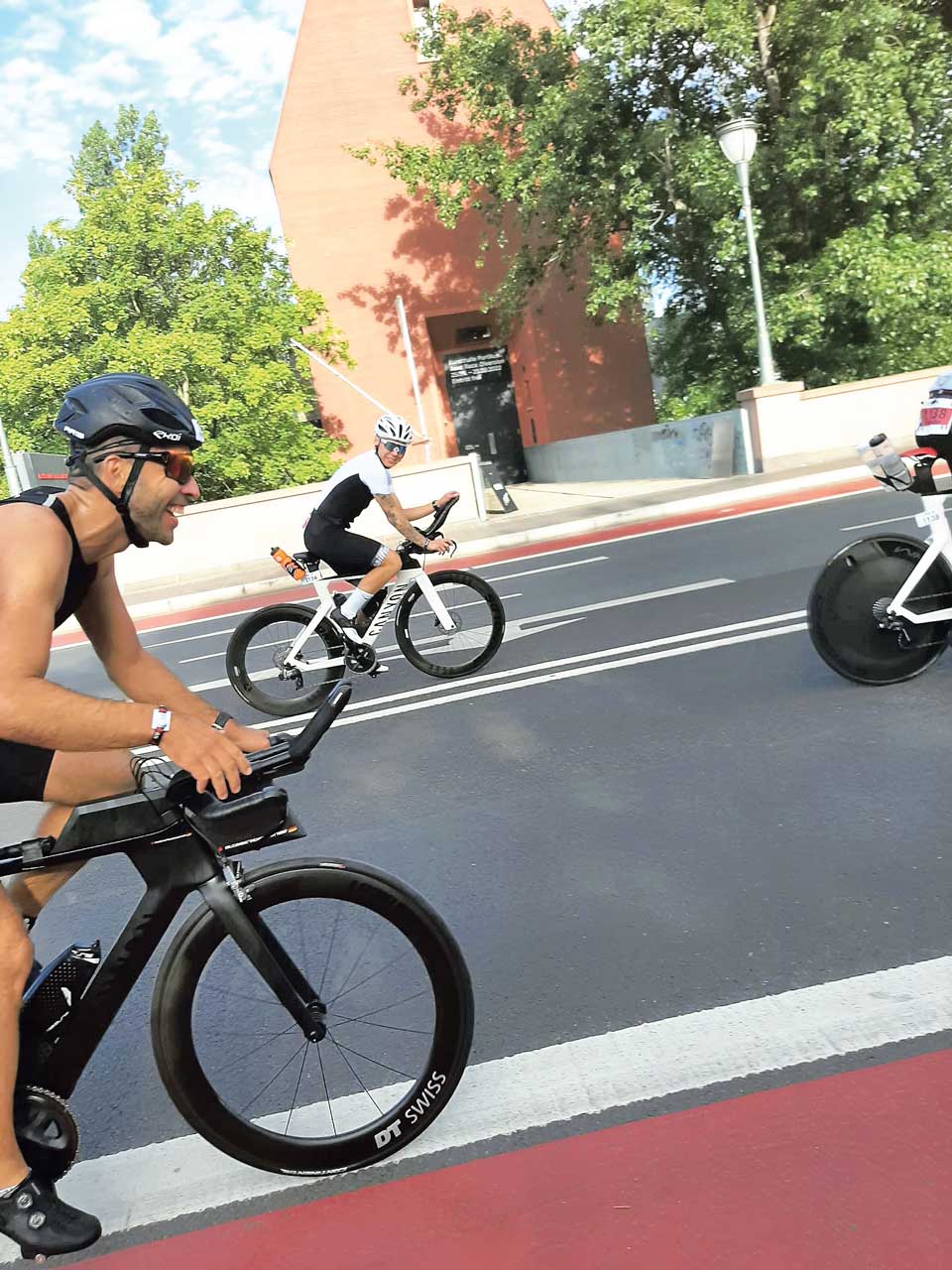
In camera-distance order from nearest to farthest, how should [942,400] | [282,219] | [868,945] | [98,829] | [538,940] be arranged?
1. [98,829]
2. [868,945]
3. [538,940]
4. [942,400]
5. [282,219]

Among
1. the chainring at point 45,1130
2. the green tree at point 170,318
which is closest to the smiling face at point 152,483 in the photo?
the chainring at point 45,1130

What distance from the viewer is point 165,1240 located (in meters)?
2.24

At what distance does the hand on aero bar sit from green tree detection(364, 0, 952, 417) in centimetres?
1856

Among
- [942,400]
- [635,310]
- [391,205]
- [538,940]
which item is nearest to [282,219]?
[391,205]

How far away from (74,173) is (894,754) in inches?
945

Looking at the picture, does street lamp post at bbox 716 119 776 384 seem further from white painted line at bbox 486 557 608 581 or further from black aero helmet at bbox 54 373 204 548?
black aero helmet at bbox 54 373 204 548

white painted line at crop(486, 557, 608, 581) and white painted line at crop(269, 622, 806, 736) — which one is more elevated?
white painted line at crop(269, 622, 806, 736)

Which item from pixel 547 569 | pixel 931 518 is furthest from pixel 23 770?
pixel 547 569

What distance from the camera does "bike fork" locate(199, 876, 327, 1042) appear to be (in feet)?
7.11

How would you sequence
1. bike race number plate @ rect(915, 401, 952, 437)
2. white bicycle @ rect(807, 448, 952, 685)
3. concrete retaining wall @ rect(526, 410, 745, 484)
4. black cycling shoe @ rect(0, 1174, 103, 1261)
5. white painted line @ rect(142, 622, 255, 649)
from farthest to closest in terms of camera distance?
concrete retaining wall @ rect(526, 410, 745, 484) < white painted line @ rect(142, 622, 255, 649) < white bicycle @ rect(807, 448, 952, 685) < bike race number plate @ rect(915, 401, 952, 437) < black cycling shoe @ rect(0, 1174, 103, 1261)

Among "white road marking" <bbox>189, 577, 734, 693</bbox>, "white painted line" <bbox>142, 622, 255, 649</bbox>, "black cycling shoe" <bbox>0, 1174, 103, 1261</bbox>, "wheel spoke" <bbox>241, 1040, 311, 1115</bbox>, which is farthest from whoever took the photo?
"white painted line" <bbox>142, 622, 255, 649</bbox>

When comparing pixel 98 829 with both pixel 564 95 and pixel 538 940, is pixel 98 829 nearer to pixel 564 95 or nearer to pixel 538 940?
pixel 538 940

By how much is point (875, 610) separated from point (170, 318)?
68.2 ft

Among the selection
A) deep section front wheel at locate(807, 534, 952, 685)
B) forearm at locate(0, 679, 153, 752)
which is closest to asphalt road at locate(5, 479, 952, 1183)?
deep section front wheel at locate(807, 534, 952, 685)
